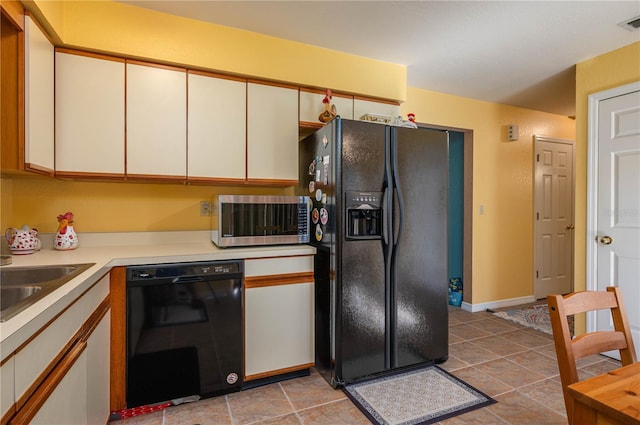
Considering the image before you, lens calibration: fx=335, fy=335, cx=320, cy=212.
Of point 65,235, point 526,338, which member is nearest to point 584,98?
point 526,338

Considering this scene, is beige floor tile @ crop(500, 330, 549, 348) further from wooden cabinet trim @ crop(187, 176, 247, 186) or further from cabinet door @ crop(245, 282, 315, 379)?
wooden cabinet trim @ crop(187, 176, 247, 186)

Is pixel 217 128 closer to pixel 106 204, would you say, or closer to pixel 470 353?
pixel 106 204

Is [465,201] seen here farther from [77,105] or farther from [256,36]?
[77,105]

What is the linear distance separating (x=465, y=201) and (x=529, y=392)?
2.24 meters

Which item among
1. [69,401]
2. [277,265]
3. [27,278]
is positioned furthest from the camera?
[277,265]

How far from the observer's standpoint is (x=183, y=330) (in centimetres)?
196

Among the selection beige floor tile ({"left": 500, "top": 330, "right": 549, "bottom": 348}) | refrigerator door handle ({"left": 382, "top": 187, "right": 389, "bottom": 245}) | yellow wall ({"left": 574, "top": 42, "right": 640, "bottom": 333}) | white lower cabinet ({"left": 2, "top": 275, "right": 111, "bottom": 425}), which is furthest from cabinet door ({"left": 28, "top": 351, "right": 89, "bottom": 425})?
yellow wall ({"left": 574, "top": 42, "right": 640, "bottom": 333})

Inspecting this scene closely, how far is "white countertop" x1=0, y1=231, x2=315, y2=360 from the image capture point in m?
0.89

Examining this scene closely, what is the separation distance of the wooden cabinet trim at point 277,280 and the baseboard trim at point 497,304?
2.45 meters

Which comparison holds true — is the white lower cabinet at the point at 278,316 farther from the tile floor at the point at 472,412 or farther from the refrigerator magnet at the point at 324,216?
the refrigerator magnet at the point at 324,216

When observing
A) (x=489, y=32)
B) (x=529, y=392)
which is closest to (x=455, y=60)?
(x=489, y=32)

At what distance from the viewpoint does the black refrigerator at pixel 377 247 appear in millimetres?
2190

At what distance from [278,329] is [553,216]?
3.98 meters

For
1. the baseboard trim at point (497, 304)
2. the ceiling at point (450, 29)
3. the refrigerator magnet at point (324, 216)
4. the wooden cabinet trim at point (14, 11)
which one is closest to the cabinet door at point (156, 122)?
the ceiling at point (450, 29)
